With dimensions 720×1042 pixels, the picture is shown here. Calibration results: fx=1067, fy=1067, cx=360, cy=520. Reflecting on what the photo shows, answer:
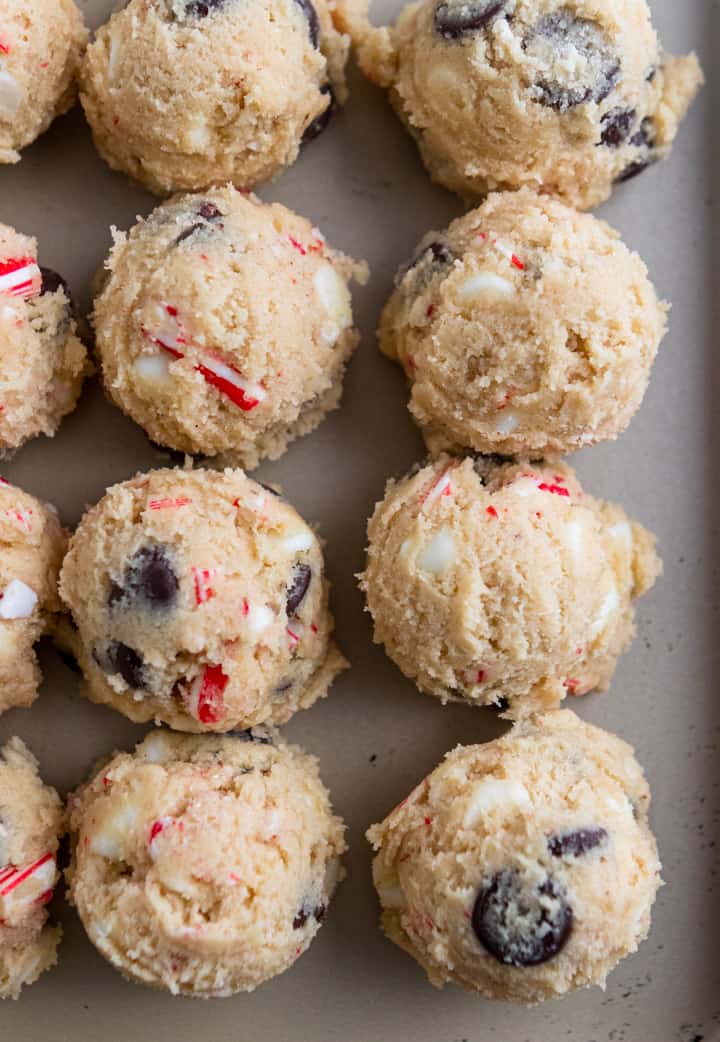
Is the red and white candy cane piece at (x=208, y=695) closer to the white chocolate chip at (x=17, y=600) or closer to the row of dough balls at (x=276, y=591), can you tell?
the row of dough balls at (x=276, y=591)

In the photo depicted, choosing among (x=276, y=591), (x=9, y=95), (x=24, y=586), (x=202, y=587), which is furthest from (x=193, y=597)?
(x=9, y=95)

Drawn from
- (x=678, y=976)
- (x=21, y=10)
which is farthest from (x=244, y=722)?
(x=21, y=10)

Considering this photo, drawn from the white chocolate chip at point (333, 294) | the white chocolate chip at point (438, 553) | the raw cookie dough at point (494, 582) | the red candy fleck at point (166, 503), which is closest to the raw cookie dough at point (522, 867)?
the raw cookie dough at point (494, 582)

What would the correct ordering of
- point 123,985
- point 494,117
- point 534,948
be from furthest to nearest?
point 123,985 < point 494,117 < point 534,948

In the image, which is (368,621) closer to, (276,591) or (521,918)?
(276,591)

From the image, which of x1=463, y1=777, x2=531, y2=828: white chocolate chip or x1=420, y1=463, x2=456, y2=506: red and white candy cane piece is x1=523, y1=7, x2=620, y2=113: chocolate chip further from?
x1=463, y1=777, x2=531, y2=828: white chocolate chip

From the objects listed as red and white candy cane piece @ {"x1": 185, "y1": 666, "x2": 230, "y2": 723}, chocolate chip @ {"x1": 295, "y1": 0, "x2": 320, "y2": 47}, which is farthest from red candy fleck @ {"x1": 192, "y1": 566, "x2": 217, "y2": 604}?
chocolate chip @ {"x1": 295, "y1": 0, "x2": 320, "y2": 47}

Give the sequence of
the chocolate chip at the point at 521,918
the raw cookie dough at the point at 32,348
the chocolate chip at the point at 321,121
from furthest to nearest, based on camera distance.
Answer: the chocolate chip at the point at 321,121 < the raw cookie dough at the point at 32,348 < the chocolate chip at the point at 521,918

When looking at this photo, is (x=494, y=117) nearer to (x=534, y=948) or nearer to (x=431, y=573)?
(x=431, y=573)
